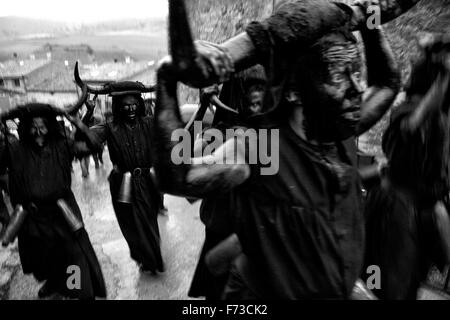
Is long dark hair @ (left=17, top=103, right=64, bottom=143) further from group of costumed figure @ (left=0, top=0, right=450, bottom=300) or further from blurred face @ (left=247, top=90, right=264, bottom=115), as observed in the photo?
blurred face @ (left=247, top=90, right=264, bottom=115)

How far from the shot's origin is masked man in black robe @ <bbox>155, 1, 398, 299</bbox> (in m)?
1.25

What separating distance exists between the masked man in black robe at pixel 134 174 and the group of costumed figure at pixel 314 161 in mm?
2168

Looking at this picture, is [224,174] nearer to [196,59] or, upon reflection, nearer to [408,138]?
[196,59]

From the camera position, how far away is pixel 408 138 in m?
2.64

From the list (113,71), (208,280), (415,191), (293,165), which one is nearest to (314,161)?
(293,165)

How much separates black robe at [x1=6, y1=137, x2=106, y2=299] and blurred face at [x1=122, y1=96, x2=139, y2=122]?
0.87 m

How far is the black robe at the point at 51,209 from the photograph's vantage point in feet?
13.2

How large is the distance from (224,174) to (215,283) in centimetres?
101

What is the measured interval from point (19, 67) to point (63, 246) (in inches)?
1746

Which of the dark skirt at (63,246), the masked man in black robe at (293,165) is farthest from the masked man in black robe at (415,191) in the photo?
→ the dark skirt at (63,246)

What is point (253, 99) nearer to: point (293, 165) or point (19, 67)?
point (293, 165)

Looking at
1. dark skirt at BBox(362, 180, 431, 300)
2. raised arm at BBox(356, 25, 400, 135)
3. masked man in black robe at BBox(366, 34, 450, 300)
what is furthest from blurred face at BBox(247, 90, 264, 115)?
raised arm at BBox(356, 25, 400, 135)

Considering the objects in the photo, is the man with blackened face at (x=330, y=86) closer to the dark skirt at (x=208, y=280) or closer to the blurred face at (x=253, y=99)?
the dark skirt at (x=208, y=280)

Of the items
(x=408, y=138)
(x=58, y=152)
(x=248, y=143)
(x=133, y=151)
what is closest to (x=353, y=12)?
(x=248, y=143)
